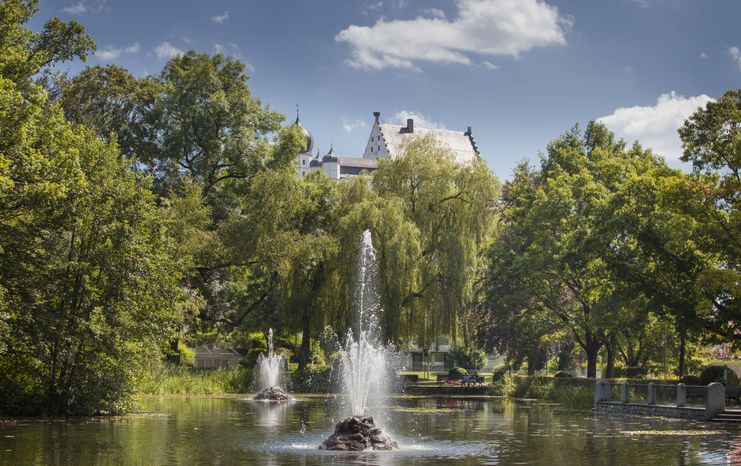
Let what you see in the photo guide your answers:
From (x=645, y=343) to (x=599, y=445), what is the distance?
112 ft

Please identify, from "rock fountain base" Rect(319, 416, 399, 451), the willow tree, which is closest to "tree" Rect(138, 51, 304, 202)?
the willow tree

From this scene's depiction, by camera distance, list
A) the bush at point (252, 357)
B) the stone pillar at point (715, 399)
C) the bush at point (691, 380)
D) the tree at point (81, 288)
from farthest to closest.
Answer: the bush at point (252, 357), the bush at point (691, 380), the stone pillar at point (715, 399), the tree at point (81, 288)

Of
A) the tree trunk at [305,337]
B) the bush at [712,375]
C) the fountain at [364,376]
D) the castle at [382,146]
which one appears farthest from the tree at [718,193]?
the castle at [382,146]

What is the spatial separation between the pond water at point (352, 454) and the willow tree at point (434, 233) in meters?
14.3

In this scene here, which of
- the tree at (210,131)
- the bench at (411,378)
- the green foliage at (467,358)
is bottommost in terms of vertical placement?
the bench at (411,378)

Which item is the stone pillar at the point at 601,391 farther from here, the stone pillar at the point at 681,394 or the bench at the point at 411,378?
the bench at the point at 411,378

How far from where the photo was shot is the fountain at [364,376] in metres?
21.4

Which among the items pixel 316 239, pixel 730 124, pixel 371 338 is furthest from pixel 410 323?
pixel 730 124

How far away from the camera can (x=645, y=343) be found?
55.5 meters

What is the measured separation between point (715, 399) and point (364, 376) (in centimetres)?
1318

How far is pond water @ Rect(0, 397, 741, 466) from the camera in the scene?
18.9 meters

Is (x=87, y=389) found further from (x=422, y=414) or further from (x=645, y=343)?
(x=645, y=343)

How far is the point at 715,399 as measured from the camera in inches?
1284

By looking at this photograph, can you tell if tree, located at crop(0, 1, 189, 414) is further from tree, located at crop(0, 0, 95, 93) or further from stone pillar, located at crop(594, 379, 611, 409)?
stone pillar, located at crop(594, 379, 611, 409)
